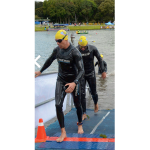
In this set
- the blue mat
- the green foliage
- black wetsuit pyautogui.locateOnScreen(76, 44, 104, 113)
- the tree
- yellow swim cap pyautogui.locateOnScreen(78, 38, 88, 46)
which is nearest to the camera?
the blue mat

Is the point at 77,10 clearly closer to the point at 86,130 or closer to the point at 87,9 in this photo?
the point at 87,9

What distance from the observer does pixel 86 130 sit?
5.77m

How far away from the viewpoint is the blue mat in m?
4.44

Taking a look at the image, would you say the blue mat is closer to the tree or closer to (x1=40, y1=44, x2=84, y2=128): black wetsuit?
(x1=40, y1=44, x2=84, y2=128): black wetsuit

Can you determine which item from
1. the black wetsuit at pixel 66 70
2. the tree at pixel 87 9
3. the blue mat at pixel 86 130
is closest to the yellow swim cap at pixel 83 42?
the black wetsuit at pixel 66 70

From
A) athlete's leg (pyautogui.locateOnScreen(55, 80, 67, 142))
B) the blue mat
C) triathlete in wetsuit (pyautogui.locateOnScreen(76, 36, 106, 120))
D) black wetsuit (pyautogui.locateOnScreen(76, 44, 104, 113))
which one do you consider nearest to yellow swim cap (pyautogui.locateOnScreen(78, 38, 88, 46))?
triathlete in wetsuit (pyautogui.locateOnScreen(76, 36, 106, 120))

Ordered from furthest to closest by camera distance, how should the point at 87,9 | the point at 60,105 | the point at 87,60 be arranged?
the point at 87,9
the point at 87,60
the point at 60,105

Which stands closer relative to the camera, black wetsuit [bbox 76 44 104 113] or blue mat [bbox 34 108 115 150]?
blue mat [bbox 34 108 115 150]

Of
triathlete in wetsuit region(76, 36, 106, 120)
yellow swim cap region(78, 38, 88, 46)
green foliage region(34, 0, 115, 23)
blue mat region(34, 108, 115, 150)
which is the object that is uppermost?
green foliage region(34, 0, 115, 23)

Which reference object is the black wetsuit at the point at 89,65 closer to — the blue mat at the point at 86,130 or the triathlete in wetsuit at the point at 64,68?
the blue mat at the point at 86,130

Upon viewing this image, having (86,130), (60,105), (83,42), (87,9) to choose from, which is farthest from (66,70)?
(87,9)
